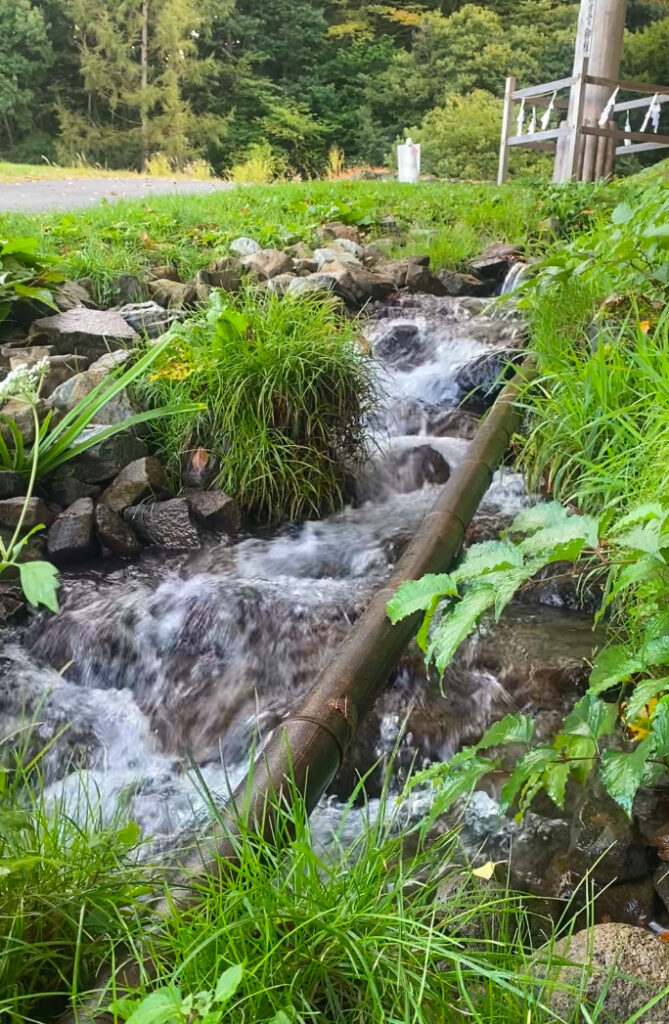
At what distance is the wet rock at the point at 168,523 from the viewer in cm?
319

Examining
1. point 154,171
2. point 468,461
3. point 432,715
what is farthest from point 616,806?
point 154,171

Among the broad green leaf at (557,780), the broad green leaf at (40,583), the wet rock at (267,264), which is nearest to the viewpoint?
the broad green leaf at (40,583)

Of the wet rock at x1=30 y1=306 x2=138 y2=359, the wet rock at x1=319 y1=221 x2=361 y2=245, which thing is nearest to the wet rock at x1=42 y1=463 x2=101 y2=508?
the wet rock at x1=30 y1=306 x2=138 y2=359

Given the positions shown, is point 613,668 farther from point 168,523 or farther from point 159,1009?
point 168,523

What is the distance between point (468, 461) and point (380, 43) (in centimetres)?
1852

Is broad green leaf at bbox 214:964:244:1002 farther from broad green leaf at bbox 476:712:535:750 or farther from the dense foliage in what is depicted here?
the dense foliage

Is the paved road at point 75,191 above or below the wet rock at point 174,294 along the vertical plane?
above

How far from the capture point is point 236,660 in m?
2.52

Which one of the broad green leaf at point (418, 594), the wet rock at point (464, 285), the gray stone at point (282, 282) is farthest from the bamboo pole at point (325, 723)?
the wet rock at point (464, 285)

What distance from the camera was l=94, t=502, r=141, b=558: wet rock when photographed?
10.2 ft

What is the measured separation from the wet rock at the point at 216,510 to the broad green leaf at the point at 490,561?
1942 millimetres

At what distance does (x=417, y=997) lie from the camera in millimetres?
1000

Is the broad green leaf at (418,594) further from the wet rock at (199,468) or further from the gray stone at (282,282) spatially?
the gray stone at (282,282)

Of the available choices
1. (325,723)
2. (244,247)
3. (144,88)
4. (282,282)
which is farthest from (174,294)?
(144,88)
